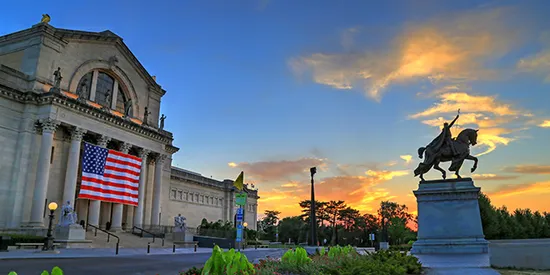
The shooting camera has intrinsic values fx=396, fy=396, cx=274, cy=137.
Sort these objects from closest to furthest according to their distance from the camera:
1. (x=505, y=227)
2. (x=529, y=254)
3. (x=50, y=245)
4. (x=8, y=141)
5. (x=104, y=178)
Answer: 1. (x=529, y=254)
2. (x=50, y=245)
3. (x=8, y=141)
4. (x=104, y=178)
5. (x=505, y=227)

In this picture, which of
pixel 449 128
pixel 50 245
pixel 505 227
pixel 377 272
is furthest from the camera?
pixel 505 227

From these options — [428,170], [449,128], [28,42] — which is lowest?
[428,170]

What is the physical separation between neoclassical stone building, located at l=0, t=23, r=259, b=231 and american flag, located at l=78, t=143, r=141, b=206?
3.39ft

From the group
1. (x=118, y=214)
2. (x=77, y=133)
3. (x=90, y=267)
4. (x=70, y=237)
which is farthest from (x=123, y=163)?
(x=90, y=267)

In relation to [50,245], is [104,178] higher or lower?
higher

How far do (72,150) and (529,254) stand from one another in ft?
126

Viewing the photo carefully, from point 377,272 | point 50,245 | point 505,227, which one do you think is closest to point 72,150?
point 50,245

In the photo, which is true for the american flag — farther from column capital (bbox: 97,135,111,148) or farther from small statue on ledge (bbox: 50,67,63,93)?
small statue on ledge (bbox: 50,67,63,93)

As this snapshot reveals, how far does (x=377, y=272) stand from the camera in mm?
8719

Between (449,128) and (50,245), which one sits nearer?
(449,128)

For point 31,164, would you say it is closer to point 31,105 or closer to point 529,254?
point 31,105

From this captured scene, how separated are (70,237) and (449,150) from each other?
28393 millimetres

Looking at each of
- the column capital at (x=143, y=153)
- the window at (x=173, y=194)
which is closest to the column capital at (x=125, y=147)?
the column capital at (x=143, y=153)

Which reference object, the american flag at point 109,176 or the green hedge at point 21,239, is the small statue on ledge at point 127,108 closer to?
the american flag at point 109,176
